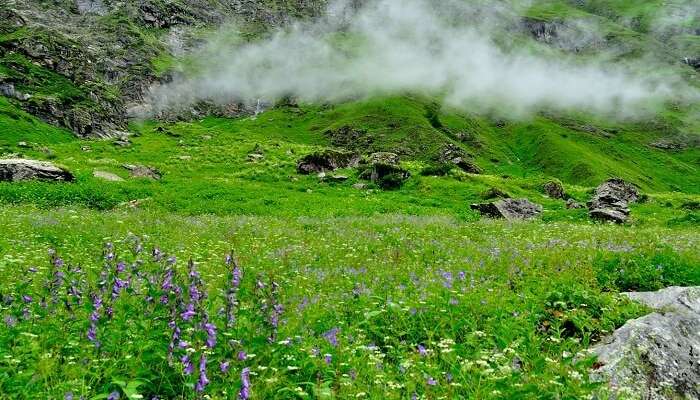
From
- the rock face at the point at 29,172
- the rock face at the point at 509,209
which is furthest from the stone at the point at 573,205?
the rock face at the point at 29,172

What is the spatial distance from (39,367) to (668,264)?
13899 mm

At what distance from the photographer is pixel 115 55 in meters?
191

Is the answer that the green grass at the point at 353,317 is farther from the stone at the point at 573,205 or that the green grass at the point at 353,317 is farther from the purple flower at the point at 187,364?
the stone at the point at 573,205

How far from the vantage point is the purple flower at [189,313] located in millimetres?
5287

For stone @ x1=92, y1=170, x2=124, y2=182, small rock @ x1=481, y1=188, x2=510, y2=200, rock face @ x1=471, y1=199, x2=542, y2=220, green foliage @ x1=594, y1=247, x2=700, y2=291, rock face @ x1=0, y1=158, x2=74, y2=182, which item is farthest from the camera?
stone @ x1=92, y1=170, x2=124, y2=182

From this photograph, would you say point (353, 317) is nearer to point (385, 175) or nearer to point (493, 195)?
point (493, 195)

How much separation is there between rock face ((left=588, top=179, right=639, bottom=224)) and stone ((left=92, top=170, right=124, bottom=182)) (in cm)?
3723

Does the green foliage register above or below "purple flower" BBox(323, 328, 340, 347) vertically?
below

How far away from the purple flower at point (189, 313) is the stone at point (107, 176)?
3744 centimetres

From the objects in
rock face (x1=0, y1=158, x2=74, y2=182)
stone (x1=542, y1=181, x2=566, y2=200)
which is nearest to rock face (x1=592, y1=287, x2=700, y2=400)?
rock face (x1=0, y1=158, x2=74, y2=182)

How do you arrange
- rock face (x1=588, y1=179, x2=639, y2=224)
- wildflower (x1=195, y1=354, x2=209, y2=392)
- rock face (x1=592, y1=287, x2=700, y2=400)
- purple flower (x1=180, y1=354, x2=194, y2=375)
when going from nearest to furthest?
wildflower (x1=195, y1=354, x2=209, y2=392)
purple flower (x1=180, y1=354, x2=194, y2=375)
rock face (x1=592, y1=287, x2=700, y2=400)
rock face (x1=588, y1=179, x2=639, y2=224)

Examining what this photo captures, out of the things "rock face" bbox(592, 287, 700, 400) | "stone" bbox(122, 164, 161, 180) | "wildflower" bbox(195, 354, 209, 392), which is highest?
"wildflower" bbox(195, 354, 209, 392)

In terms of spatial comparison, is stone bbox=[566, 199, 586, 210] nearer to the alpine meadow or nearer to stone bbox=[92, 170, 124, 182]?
the alpine meadow

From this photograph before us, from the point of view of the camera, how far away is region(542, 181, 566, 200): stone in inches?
1804
